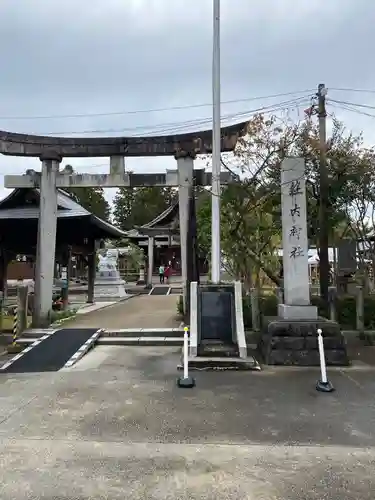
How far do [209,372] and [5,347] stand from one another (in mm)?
5294

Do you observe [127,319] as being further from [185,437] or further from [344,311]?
[185,437]

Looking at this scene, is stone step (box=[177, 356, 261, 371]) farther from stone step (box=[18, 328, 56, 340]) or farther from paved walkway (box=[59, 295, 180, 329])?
stone step (box=[18, 328, 56, 340])

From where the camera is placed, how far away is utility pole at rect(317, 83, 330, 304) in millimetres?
11875

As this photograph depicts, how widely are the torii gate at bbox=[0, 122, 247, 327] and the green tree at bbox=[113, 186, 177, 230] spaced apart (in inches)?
1246

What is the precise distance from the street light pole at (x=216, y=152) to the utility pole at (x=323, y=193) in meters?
3.33

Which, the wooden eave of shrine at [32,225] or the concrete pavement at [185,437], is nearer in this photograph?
the concrete pavement at [185,437]

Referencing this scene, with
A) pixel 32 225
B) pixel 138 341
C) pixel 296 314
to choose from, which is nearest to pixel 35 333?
pixel 138 341

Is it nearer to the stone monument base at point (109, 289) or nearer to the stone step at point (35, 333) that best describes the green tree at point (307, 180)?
the stone step at point (35, 333)

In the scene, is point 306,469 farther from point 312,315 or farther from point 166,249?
point 166,249

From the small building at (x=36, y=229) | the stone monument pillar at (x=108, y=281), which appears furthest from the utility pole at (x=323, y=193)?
→ the stone monument pillar at (x=108, y=281)

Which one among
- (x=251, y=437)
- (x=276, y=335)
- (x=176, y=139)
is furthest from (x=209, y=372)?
(x=176, y=139)

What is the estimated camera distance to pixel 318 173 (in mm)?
12328

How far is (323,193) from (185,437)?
8.82 m

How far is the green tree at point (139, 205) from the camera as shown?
151 feet
